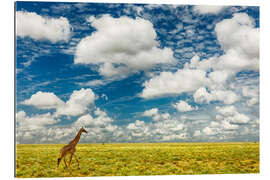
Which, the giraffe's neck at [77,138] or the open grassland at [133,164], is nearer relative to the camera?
the open grassland at [133,164]

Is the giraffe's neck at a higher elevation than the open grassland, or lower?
higher

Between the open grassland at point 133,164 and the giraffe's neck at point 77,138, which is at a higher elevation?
the giraffe's neck at point 77,138

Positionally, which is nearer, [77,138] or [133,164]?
[77,138]

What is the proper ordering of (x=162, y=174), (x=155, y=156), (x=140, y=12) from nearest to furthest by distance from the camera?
(x=162, y=174), (x=140, y=12), (x=155, y=156)

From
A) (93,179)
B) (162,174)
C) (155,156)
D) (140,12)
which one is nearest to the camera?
(93,179)

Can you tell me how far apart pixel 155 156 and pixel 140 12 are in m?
7.91

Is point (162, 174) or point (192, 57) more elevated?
point (192, 57)

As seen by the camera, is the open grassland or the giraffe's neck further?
the giraffe's neck

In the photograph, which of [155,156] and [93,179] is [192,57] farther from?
[93,179]

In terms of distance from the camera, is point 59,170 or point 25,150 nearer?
point 59,170

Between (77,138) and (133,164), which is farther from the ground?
(77,138)
